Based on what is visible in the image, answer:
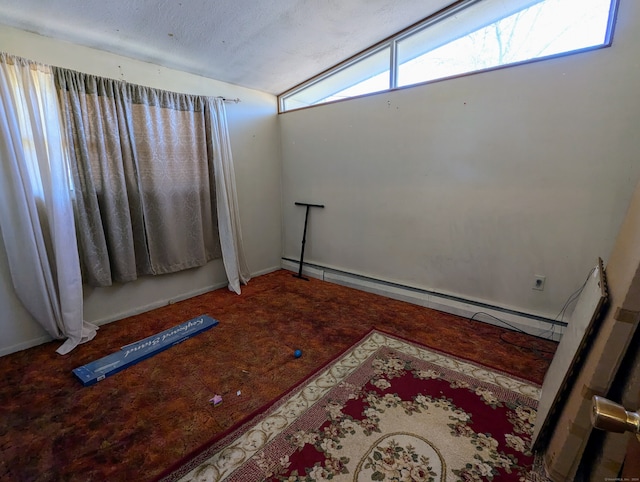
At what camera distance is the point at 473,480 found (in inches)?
49.1

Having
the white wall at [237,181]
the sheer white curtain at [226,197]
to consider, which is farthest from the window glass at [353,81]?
the sheer white curtain at [226,197]

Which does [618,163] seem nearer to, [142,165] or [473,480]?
[473,480]

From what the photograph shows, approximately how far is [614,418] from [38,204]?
10.6 ft

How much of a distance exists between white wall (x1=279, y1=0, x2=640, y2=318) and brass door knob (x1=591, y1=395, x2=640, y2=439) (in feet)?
7.17

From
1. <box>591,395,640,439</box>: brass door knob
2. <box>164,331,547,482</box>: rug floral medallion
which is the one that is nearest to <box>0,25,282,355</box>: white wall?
<box>164,331,547,482</box>: rug floral medallion

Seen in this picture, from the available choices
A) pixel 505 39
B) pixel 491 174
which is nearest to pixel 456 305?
pixel 491 174

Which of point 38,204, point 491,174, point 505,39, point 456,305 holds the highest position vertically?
point 505,39

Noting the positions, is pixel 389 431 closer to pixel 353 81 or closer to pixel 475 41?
pixel 475 41

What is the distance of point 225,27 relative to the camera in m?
2.32

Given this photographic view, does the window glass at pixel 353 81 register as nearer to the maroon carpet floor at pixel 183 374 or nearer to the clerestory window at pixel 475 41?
the clerestory window at pixel 475 41

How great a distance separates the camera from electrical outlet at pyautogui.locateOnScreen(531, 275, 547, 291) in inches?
92.5

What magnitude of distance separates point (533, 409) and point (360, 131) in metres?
2.71

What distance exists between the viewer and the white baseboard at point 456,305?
93.2 inches

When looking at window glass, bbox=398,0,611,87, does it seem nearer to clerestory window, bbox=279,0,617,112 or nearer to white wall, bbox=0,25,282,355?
clerestory window, bbox=279,0,617,112
